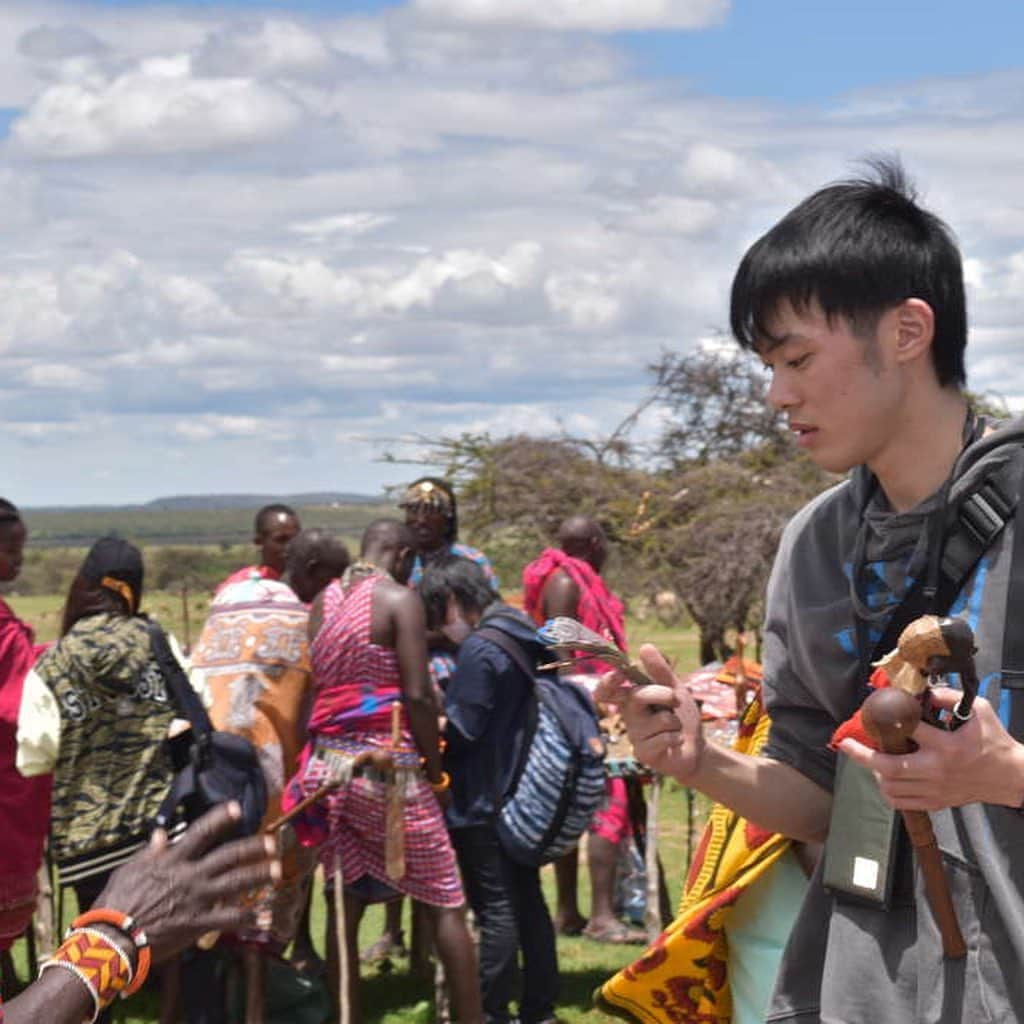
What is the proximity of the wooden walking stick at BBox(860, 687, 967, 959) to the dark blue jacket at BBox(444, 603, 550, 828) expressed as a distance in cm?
442

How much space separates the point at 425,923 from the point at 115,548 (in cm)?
280

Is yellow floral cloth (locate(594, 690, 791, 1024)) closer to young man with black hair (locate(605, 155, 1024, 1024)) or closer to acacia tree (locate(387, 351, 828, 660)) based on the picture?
young man with black hair (locate(605, 155, 1024, 1024))

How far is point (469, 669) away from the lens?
686 centimetres

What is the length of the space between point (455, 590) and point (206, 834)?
198 inches

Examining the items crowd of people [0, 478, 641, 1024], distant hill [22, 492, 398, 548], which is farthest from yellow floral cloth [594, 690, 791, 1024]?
distant hill [22, 492, 398, 548]

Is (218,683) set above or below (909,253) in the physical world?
below

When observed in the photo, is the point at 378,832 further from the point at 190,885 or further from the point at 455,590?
the point at 190,885

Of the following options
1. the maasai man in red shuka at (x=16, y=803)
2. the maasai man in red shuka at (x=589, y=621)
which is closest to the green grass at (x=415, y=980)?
the maasai man in red shuka at (x=589, y=621)

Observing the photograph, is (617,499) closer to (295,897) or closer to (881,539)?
(295,897)

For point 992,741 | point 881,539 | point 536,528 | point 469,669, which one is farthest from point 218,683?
point 536,528

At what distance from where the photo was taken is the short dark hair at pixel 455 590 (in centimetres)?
746

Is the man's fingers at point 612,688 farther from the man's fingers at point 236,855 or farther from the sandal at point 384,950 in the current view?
the sandal at point 384,950

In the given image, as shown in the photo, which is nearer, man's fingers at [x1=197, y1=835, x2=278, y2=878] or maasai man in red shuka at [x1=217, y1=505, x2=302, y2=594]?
man's fingers at [x1=197, y1=835, x2=278, y2=878]

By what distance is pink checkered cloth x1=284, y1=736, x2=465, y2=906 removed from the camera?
21.9 feet
